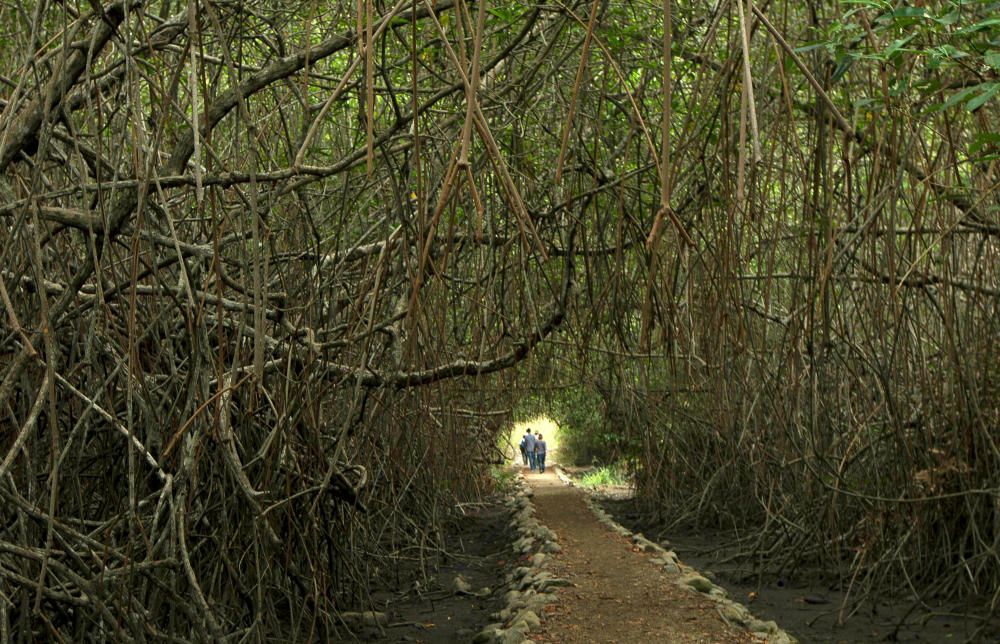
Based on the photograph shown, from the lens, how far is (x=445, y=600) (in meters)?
6.68

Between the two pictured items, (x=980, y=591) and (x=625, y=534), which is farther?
(x=625, y=534)

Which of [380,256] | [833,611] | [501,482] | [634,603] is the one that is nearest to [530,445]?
[501,482]

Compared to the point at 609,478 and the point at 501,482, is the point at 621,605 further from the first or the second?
the point at 609,478

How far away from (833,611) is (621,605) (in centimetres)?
115

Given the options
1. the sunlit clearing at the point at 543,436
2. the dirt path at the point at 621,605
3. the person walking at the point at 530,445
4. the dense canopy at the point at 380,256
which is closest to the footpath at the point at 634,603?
the dirt path at the point at 621,605

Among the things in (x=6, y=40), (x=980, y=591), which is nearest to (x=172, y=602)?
(x=6, y=40)

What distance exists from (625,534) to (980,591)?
498cm

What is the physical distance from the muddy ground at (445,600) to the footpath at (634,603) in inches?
20.1

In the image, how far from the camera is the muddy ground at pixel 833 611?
474 cm

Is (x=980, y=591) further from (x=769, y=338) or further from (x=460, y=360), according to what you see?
(x=769, y=338)

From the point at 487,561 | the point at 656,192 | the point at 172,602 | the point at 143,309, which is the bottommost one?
the point at 487,561

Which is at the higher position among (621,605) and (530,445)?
(621,605)

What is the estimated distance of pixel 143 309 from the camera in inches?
133

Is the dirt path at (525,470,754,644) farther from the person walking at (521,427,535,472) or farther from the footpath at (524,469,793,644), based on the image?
the person walking at (521,427,535,472)
